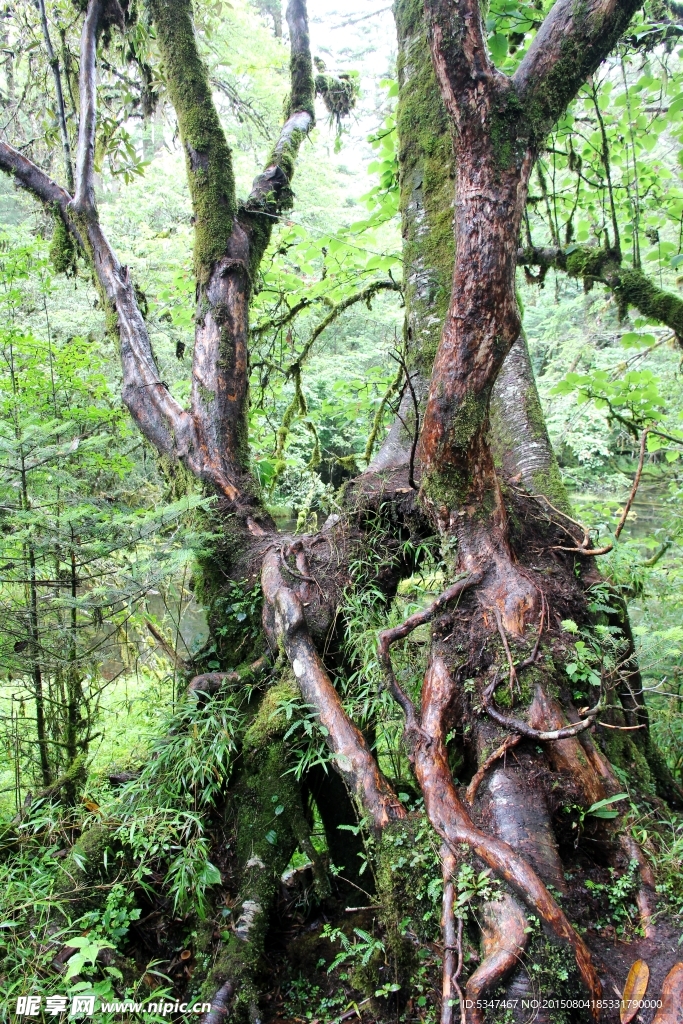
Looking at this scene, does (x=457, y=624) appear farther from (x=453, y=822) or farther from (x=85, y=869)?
(x=85, y=869)

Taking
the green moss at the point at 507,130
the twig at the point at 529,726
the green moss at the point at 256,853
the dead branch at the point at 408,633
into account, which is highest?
the green moss at the point at 507,130

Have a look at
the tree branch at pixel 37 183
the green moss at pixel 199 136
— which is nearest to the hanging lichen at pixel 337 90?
the green moss at pixel 199 136

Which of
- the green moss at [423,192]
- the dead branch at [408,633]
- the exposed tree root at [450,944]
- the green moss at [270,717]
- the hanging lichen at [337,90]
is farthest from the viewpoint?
the hanging lichen at [337,90]

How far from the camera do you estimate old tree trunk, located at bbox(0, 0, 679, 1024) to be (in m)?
1.84

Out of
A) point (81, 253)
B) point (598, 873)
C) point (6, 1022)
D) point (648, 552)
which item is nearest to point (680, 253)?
point (598, 873)

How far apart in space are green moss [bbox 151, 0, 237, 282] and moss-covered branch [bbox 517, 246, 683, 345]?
223 centimetres

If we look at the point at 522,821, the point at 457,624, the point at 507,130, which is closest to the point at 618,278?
the point at 507,130

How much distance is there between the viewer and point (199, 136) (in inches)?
159

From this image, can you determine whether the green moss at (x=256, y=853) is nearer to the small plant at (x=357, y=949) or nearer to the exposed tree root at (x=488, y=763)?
the small plant at (x=357, y=949)

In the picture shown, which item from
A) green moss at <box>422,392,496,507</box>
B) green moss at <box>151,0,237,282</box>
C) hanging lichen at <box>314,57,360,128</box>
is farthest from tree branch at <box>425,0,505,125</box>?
hanging lichen at <box>314,57,360,128</box>

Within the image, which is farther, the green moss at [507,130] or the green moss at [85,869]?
the green moss at [85,869]

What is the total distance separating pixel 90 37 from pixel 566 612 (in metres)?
5.32

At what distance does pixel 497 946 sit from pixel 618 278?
3793mm

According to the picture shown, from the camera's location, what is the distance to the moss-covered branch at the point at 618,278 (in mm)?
3551
